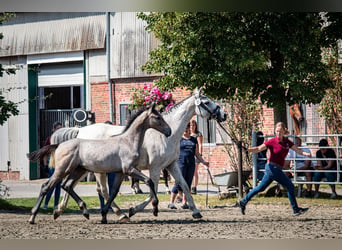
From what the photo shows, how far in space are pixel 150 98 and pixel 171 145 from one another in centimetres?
748

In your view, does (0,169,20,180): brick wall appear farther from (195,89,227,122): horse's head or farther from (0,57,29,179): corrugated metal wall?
(195,89,227,122): horse's head

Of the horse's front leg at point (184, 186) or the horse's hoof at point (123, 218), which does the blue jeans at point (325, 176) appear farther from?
the horse's hoof at point (123, 218)

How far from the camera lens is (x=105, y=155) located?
1101cm

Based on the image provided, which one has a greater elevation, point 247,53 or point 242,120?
point 247,53

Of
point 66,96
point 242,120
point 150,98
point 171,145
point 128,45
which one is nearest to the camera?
point 171,145

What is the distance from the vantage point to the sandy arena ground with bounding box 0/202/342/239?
9641 mm

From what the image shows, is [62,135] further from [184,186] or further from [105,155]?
[184,186]

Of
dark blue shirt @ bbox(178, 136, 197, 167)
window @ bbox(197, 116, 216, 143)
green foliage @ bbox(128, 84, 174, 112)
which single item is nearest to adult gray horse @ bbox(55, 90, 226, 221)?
dark blue shirt @ bbox(178, 136, 197, 167)

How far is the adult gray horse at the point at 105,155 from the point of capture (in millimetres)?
11008

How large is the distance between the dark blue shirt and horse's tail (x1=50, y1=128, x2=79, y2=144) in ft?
6.90

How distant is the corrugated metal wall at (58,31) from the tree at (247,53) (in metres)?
7.30

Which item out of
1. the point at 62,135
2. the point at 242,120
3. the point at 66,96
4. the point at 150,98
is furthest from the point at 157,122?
the point at 66,96

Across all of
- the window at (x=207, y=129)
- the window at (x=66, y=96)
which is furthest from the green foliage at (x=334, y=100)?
the window at (x=66, y=96)
